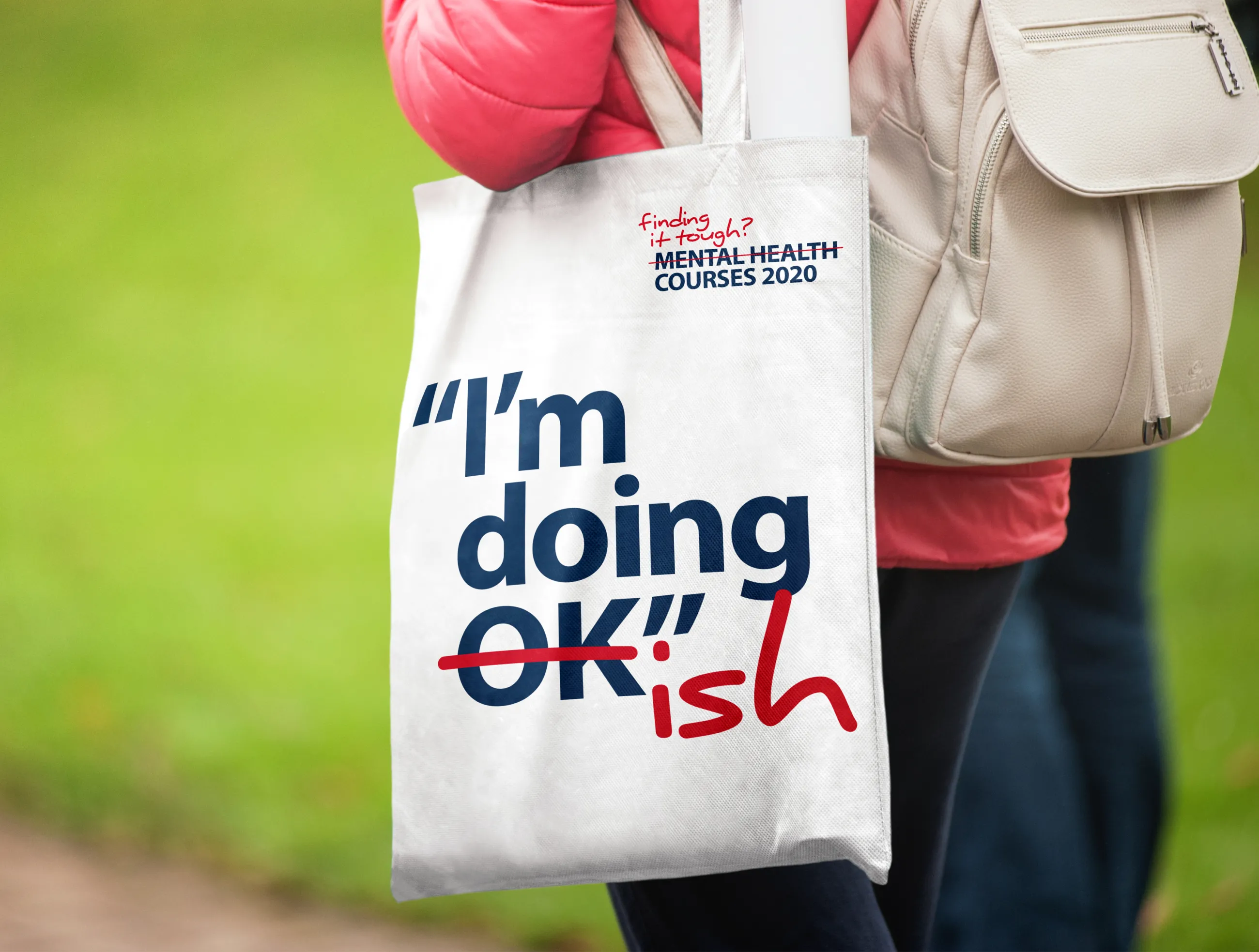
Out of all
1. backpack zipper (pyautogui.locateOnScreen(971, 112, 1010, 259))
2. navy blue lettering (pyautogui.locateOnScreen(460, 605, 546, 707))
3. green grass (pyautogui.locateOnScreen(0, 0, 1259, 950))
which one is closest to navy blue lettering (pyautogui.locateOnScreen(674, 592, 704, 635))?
navy blue lettering (pyautogui.locateOnScreen(460, 605, 546, 707))

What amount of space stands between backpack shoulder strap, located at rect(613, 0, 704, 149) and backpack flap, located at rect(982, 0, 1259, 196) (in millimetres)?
289

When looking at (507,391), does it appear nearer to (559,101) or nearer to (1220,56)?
(559,101)

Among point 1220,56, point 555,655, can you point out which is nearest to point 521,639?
point 555,655

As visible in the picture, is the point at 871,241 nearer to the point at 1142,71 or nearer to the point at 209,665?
the point at 1142,71

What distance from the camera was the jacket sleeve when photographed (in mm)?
1213

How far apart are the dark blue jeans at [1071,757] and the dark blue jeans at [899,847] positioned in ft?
3.62

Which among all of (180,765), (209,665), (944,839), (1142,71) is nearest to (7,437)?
(209,665)

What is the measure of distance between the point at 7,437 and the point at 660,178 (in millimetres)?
3940

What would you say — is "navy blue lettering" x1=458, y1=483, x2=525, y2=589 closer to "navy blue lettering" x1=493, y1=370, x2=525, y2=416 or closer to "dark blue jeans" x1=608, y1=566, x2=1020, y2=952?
"navy blue lettering" x1=493, y1=370, x2=525, y2=416

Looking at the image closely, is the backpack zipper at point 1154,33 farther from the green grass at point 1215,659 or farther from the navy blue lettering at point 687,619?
the green grass at point 1215,659

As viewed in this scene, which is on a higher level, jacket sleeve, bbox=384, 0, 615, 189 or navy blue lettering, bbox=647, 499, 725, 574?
jacket sleeve, bbox=384, 0, 615, 189

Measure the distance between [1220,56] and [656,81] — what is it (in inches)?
21.3

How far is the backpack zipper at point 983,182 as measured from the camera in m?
1.23

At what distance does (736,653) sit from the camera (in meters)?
1.25
